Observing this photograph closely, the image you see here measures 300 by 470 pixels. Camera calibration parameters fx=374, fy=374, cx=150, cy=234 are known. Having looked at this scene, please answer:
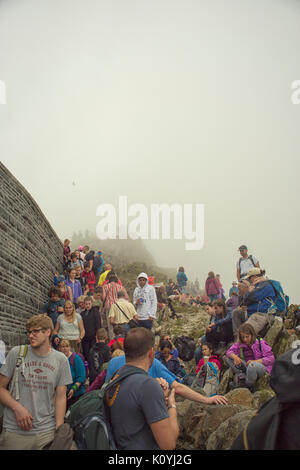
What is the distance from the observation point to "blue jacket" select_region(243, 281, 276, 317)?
615 centimetres

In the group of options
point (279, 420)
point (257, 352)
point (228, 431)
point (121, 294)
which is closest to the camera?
point (279, 420)

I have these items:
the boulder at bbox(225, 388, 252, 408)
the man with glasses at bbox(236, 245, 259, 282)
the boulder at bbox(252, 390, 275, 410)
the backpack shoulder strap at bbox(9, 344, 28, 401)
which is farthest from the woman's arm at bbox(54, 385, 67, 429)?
the man with glasses at bbox(236, 245, 259, 282)

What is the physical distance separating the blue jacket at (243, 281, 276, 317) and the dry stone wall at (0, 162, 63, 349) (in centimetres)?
387

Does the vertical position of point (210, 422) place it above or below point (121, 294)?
below

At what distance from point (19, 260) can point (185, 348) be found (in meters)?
3.53

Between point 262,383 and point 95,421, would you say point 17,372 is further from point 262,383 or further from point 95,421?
point 262,383

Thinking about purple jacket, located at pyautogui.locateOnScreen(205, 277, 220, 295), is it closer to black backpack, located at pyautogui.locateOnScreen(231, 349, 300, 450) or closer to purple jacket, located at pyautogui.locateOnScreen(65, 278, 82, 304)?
purple jacket, located at pyautogui.locateOnScreen(65, 278, 82, 304)

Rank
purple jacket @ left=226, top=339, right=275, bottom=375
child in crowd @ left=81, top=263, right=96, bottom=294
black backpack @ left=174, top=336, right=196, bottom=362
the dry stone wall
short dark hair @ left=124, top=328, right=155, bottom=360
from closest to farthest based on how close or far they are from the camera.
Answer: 1. short dark hair @ left=124, top=328, right=155, bottom=360
2. purple jacket @ left=226, top=339, right=275, bottom=375
3. the dry stone wall
4. black backpack @ left=174, top=336, right=196, bottom=362
5. child in crowd @ left=81, top=263, right=96, bottom=294

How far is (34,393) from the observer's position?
9.66 ft

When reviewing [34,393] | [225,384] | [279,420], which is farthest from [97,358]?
[279,420]

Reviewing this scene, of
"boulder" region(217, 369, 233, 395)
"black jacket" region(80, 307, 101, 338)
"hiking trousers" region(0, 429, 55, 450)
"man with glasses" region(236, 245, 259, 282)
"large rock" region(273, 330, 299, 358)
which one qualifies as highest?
"man with glasses" region(236, 245, 259, 282)
